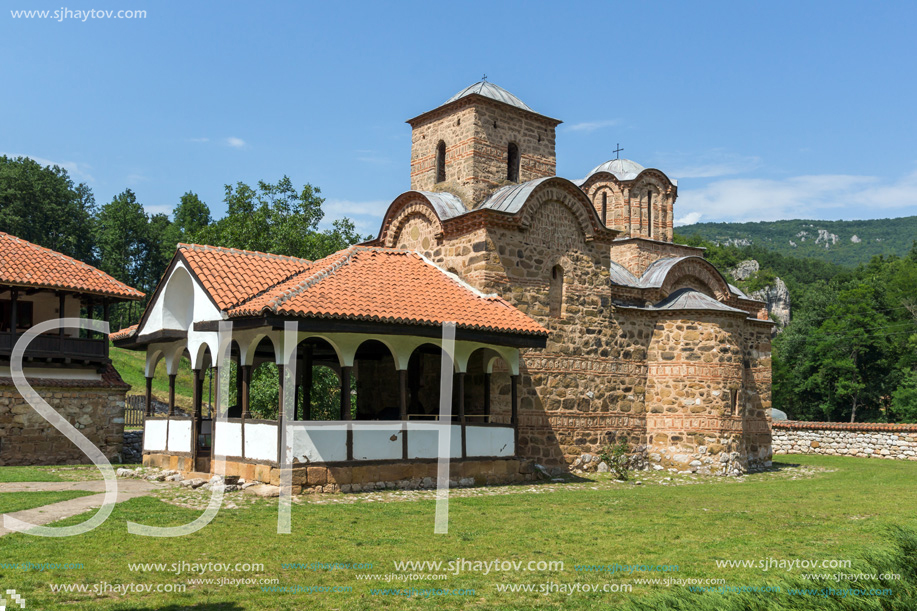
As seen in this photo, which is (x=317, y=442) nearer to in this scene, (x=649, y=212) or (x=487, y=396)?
(x=487, y=396)

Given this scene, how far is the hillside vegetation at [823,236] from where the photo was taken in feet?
344

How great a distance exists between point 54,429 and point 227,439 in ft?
22.5

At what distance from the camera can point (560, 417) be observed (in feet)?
51.3

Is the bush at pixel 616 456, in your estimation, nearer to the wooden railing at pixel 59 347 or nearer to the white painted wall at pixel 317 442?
the white painted wall at pixel 317 442

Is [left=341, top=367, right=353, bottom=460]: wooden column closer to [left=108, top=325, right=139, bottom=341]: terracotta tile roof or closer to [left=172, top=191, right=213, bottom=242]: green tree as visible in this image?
[left=108, top=325, right=139, bottom=341]: terracotta tile roof

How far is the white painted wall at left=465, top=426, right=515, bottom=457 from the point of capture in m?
13.4

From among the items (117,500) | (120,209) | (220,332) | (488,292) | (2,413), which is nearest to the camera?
(117,500)

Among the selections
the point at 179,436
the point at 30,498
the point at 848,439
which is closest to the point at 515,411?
the point at 179,436

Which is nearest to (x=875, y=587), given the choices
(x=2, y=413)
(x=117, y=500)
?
(x=117, y=500)

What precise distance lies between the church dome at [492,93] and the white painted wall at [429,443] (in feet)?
25.9

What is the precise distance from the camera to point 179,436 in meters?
14.8

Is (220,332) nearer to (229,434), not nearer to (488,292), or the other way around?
(229,434)

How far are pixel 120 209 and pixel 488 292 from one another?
4239cm

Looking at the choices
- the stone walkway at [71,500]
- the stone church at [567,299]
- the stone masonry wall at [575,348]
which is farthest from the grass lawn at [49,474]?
the stone church at [567,299]
